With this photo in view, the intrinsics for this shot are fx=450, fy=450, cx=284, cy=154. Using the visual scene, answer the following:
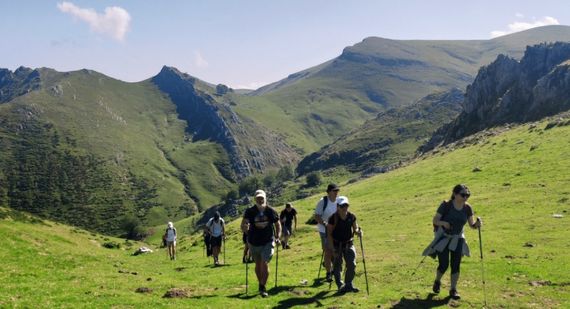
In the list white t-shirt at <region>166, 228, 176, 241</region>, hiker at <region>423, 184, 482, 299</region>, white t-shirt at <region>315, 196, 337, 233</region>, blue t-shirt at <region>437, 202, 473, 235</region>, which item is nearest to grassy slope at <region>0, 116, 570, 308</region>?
hiker at <region>423, 184, 482, 299</region>

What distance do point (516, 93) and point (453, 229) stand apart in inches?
5222

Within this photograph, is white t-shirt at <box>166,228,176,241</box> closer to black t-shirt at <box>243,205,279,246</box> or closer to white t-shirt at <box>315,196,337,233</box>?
white t-shirt at <box>315,196,337,233</box>

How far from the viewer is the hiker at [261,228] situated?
58.6 feet

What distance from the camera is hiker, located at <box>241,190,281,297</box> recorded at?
58.6 ft

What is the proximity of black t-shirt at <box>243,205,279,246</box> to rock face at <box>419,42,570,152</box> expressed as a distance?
110333 mm

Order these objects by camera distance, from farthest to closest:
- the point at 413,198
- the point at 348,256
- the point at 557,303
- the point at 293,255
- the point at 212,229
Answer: the point at 413,198, the point at 293,255, the point at 212,229, the point at 348,256, the point at 557,303

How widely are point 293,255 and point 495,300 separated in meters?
17.4

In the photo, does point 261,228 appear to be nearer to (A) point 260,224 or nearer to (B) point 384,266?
(A) point 260,224

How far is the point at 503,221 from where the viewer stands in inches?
1419

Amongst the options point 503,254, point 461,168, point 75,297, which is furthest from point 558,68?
point 75,297

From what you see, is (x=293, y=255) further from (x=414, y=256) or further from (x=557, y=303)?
(x=557, y=303)

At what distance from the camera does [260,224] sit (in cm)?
1797

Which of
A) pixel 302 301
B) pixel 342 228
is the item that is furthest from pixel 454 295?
pixel 302 301

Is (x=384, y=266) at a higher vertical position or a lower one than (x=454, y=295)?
lower
